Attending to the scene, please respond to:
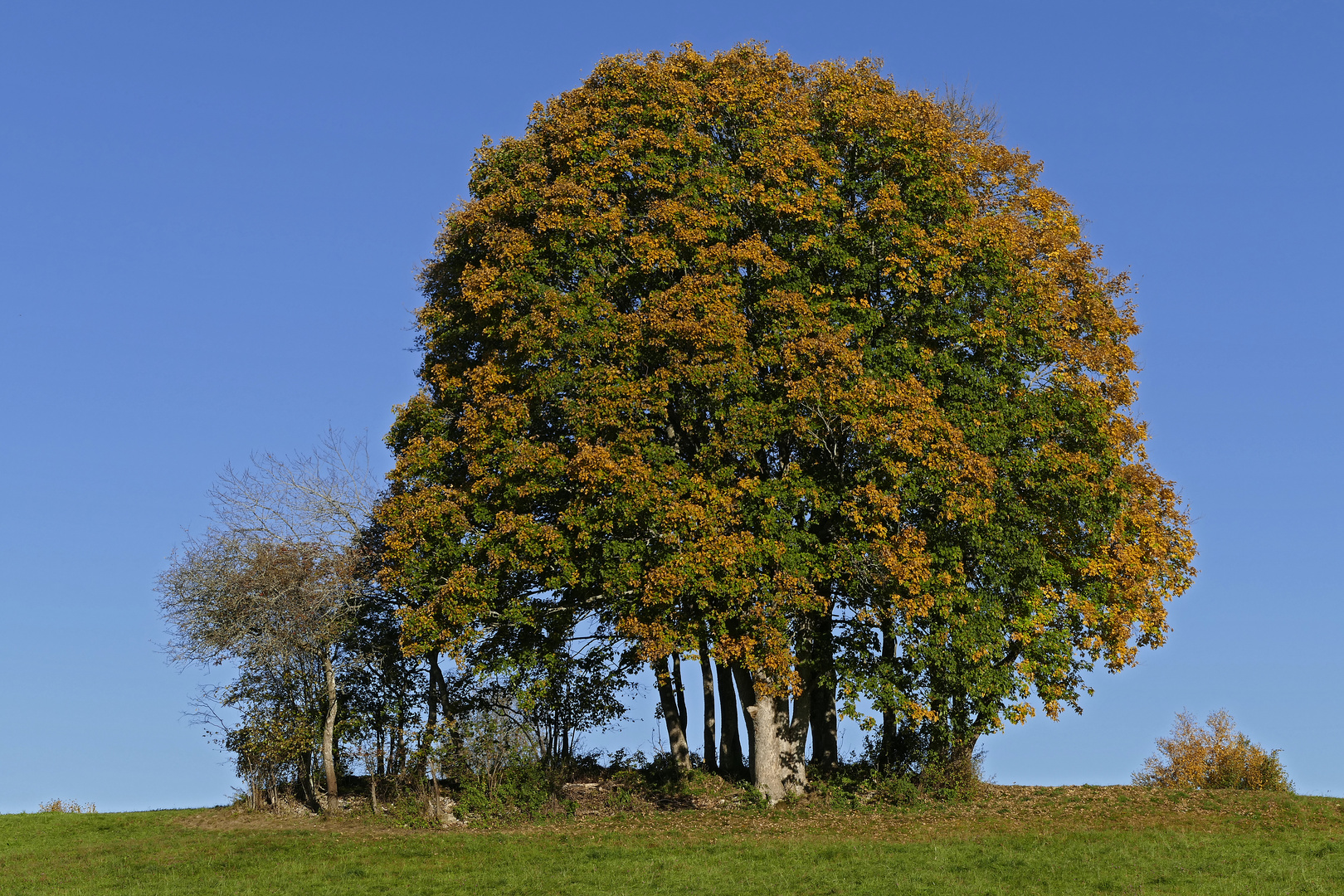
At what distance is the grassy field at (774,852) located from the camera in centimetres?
1916

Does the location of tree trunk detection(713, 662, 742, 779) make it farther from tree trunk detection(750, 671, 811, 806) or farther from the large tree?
tree trunk detection(750, 671, 811, 806)

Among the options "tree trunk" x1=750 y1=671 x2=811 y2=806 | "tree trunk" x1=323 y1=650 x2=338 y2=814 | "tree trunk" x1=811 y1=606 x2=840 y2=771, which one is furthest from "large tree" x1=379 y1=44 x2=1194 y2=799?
"tree trunk" x1=323 y1=650 x2=338 y2=814

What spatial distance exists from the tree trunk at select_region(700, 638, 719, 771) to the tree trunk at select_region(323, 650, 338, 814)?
918 cm

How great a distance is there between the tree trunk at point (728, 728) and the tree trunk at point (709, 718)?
79cm

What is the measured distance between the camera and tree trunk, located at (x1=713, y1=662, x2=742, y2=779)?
30125mm

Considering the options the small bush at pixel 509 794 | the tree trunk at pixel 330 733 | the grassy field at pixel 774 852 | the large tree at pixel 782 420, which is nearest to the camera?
the grassy field at pixel 774 852

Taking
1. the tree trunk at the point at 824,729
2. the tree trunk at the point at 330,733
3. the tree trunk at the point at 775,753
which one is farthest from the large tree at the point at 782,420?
the tree trunk at the point at 330,733

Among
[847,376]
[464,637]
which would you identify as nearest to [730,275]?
[847,376]

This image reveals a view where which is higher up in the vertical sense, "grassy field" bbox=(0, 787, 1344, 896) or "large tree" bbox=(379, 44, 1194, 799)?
"large tree" bbox=(379, 44, 1194, 799)

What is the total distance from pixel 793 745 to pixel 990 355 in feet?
30.8

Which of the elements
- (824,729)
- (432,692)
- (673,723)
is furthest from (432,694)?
(824,729)

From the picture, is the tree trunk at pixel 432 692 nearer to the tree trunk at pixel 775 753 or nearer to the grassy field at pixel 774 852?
the grassy field at pixel 774 852

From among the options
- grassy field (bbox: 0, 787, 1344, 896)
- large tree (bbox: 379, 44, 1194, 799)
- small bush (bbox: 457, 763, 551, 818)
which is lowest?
grassy field (bbox: 0, 787, 1344, 896)

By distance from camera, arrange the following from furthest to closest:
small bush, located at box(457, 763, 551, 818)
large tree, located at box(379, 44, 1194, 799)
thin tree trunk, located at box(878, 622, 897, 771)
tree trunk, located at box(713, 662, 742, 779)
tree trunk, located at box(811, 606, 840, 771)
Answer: tree trunk, located at box(713, 662, 742, 779) < tree trunk, located at box(811, 606, 840, 771) < thin tree trunk, located at box(878, 622, 897, 771) < small bush, located at box(457, 763, 551, 818) < large tree, located at box(379, 44, 1194, 799)
